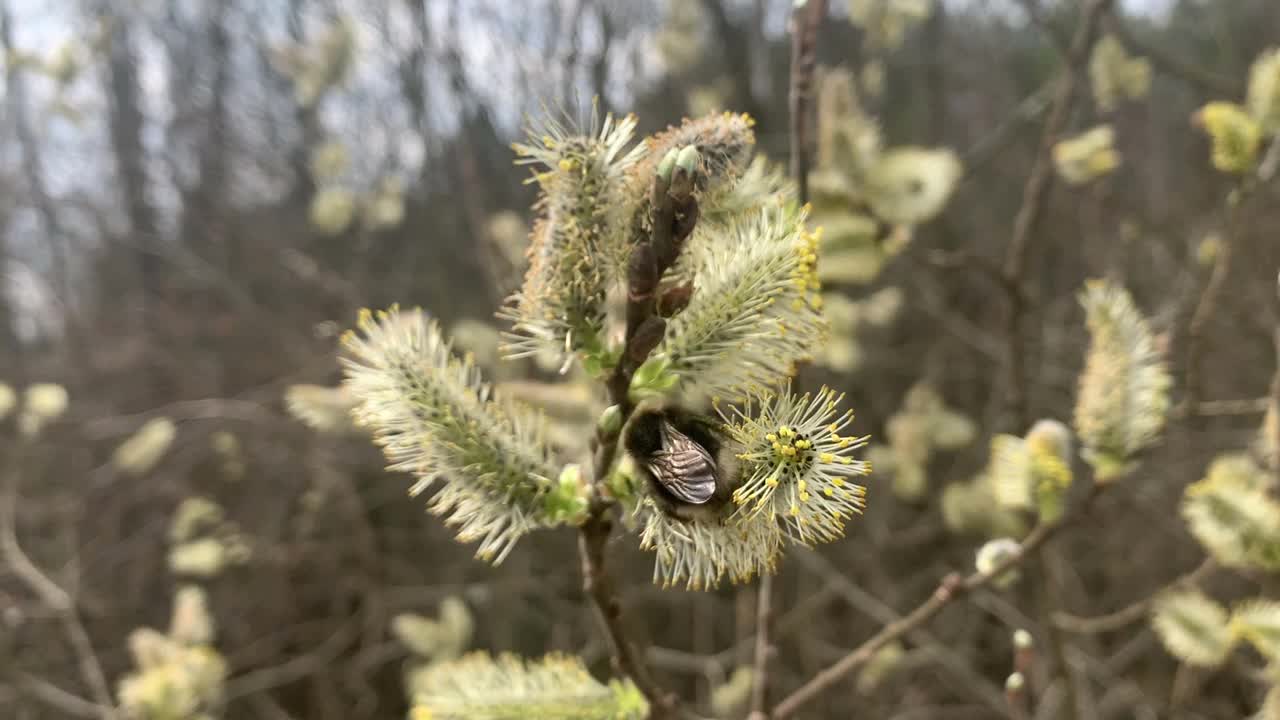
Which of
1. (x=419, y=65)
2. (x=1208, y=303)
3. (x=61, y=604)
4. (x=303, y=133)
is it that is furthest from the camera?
(x=303, y=133)

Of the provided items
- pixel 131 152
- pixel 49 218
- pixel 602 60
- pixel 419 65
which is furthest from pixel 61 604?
pixel 131 152

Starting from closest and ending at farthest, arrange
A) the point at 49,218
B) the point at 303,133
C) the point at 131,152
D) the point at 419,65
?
the point at 419,65
the point at 303,133
the point at 49,218
the point at 131,152

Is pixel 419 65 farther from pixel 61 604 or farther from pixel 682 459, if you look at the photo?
pixel 682 459

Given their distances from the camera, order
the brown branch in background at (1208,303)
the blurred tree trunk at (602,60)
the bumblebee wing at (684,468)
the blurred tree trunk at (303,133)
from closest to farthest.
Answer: the bumblebee wing at (684,468) → the brown branch in background at (1208,303) → the blurred tree trunk at (602,60) → the blurred tree trunk at (303,133)

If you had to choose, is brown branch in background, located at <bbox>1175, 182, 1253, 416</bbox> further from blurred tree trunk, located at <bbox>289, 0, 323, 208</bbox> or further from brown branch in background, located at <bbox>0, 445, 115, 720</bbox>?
blurred tree trunk, located at <bbox>289, 0, 323, 208</bbox>

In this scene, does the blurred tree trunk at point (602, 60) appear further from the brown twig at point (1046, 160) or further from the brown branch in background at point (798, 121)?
the brown branch in background at point (798, 121)

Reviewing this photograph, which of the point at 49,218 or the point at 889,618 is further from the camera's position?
the point at 49,218

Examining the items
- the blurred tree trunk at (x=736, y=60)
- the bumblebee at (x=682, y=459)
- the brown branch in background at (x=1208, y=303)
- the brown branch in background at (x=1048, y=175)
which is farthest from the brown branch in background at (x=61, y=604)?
the blurred tree trunk at (x=736, y=60)
